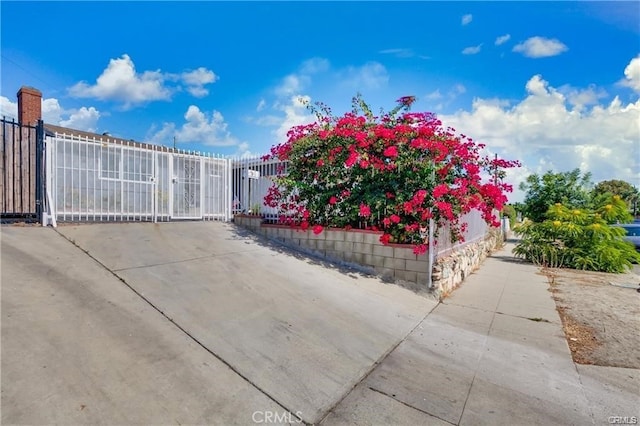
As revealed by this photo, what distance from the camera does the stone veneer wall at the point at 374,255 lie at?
581 centimetres

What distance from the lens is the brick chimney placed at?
1123 cm

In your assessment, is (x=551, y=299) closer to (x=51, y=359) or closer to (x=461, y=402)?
(x=461, y=402)

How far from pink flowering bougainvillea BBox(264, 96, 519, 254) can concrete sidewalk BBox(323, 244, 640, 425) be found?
1.85 meters

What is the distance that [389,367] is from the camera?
3340 millimetres

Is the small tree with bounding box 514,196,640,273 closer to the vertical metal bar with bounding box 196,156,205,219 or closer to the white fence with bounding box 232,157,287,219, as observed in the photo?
the white fence with bounding box 232,157,287,219

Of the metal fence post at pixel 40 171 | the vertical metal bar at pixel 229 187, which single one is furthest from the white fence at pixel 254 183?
the metal fence post at pixel 40 171

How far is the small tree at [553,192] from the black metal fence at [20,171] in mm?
16660

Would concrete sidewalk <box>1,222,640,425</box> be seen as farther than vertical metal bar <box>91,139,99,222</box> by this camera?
No

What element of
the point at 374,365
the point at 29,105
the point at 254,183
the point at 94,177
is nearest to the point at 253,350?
the point at 374,365

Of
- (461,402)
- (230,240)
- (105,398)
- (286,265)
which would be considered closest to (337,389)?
(461,402)

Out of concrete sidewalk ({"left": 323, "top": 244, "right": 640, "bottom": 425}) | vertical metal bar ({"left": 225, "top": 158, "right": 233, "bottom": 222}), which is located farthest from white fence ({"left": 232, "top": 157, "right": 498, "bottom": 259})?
concrete sidewalk ({"left": 323, "top": 244, "right": 640, "bottom": 425})

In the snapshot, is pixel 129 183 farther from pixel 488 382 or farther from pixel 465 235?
pixel 465 235

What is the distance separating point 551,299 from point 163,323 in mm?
6667

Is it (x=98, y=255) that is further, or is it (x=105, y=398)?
(x=98, y=255)
